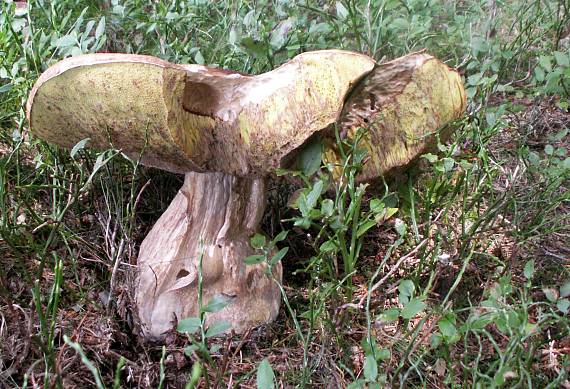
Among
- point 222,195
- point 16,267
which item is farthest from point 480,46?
point 16,267

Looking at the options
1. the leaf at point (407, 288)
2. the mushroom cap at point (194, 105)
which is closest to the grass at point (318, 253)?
the leaf at point (407, 288)

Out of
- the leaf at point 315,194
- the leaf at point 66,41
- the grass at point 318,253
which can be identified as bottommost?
the grass at point 318,253

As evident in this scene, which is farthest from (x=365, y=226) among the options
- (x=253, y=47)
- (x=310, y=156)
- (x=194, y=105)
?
(x=253, y=47)

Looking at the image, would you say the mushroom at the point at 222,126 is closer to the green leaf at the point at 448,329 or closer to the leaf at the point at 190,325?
the leaf at the point at 190,325

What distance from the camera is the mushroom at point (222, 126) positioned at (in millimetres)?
1147

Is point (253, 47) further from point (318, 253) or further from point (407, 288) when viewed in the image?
point (407, 288)

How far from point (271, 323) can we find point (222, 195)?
0.42 metres

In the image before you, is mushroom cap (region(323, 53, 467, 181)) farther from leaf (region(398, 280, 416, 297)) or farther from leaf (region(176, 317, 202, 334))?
leaf (region(176, 317, 202, 334))

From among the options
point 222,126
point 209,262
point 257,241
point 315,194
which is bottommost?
point 209,262

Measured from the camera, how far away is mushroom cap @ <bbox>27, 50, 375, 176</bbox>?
1111 millimetres

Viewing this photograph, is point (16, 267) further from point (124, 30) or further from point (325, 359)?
point (124, 30)

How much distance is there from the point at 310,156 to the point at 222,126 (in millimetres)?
235

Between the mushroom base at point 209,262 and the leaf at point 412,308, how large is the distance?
1.93 feet

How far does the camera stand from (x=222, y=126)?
1281 mm
